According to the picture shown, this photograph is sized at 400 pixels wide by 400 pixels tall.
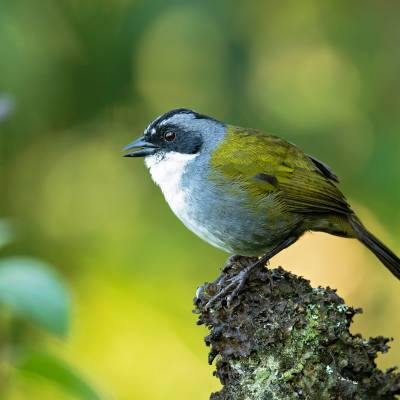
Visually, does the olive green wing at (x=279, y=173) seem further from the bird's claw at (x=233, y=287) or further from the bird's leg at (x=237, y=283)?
the bird's claw at (x=233, y=287)

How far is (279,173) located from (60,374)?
6.56ft

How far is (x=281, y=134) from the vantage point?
675cm

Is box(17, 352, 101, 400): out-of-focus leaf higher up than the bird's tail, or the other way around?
the bird's tail

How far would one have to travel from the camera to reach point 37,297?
10.5ft

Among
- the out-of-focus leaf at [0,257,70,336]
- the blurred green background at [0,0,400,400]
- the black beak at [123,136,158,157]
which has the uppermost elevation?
the blurred green background at [0,0,400,400]

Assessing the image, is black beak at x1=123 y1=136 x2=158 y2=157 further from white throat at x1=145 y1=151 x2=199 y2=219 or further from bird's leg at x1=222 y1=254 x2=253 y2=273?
bird's leg at x1=222 y1=254 x2=253 y2=273

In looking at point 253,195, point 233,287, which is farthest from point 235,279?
point 253,195

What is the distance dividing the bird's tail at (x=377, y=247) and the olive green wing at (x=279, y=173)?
0.13 m

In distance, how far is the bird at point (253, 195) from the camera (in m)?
4.52

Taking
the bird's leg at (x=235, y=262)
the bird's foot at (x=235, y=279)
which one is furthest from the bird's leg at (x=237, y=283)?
the bird's leg at (x=235, y=262)

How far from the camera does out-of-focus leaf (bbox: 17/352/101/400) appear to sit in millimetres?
3146

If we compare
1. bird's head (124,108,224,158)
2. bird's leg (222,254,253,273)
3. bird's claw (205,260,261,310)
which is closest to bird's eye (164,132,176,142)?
bird's head (124,108,224,158)

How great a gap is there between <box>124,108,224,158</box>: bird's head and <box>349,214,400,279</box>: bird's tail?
1033mm

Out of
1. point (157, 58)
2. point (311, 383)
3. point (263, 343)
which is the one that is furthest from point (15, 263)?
point (157, 58)
